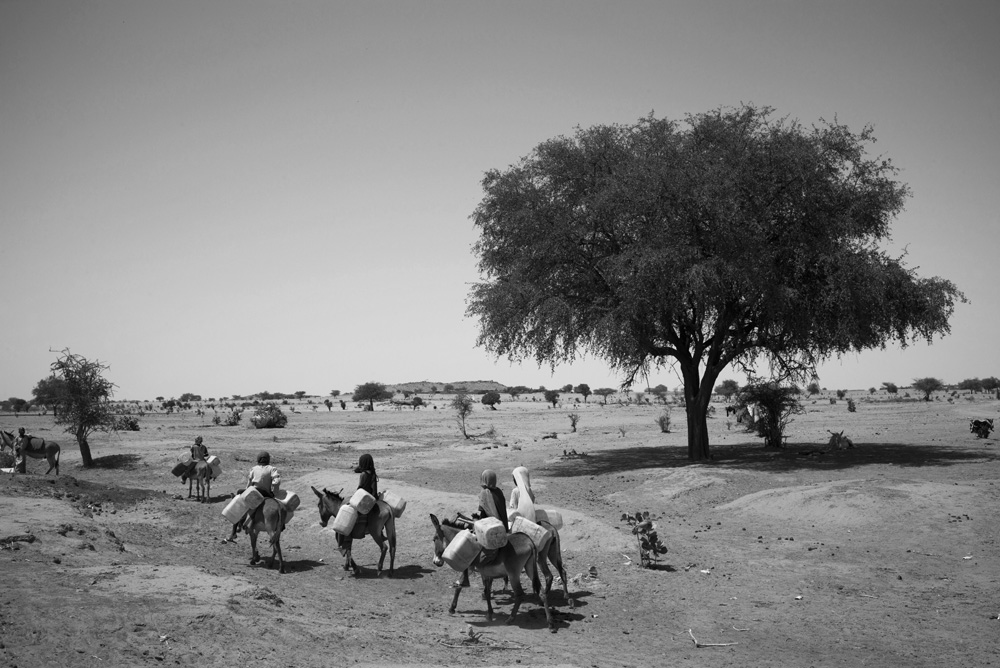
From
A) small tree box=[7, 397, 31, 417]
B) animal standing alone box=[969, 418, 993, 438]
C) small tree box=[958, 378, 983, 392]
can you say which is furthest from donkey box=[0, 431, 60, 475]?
small tree box=[958, 378, 983, 392]

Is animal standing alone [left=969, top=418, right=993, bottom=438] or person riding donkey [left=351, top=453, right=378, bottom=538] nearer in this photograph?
person riding donkey [left=351, top=453, right=378, bottom=538]

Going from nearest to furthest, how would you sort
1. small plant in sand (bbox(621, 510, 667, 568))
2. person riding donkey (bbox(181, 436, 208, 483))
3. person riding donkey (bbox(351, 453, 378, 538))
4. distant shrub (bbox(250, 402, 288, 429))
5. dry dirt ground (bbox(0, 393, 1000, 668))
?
dry dirt ground (bbox(0, 393, 1000, 668))
person riding donkey (bbox(351, 453, 378, 538))
small plant in sand (bbox(621, 510, 667, 568))
person riding donkey (bbox(181, 436, 208, 483))
distant shrub (bbox(250, 402, 288, 429))

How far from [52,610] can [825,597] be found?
34.7ft

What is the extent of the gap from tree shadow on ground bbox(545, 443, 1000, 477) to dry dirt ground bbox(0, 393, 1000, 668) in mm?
1695

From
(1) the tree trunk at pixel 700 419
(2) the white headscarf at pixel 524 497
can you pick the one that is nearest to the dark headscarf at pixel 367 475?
(2) the white headscarf at pixel 524 497

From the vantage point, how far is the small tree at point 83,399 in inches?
1240

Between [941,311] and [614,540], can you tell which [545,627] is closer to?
[614,540]

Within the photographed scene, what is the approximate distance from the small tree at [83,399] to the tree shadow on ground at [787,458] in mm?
20963

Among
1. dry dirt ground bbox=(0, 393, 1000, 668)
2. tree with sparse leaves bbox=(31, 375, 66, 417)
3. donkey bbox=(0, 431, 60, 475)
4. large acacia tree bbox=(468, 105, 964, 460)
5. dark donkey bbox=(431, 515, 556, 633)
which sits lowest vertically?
dry dirt ground bbox=(0, 393, 1000, 668)

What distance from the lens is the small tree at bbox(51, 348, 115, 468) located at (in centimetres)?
3148

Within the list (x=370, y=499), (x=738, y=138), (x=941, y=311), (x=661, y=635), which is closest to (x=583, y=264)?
(x=738, y=138)

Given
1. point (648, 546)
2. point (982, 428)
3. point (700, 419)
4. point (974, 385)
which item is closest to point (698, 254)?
point (700, 419)

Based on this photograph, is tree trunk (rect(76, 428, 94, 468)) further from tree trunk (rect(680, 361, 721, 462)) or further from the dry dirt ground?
tree trunk (rect(680, 361, 721, 462))

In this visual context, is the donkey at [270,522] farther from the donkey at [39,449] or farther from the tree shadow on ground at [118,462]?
the tree shadow on ground at [118,462]
